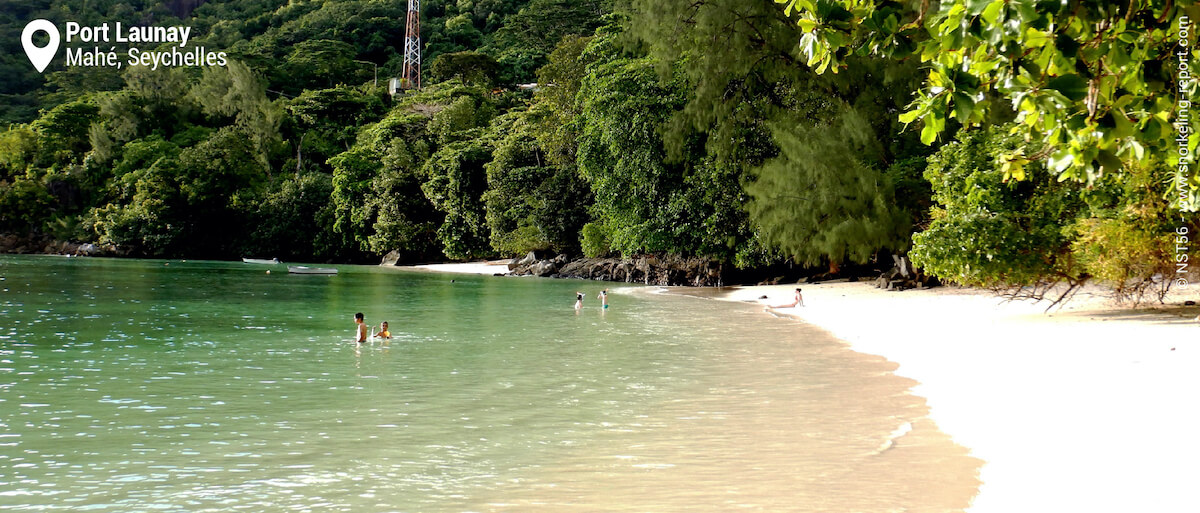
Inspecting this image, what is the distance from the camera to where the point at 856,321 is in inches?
890

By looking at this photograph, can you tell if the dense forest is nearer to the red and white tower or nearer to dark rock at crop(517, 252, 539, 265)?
dark rock at crop(517, 252, 539, 265)

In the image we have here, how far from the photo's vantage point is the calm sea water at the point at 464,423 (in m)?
7.55

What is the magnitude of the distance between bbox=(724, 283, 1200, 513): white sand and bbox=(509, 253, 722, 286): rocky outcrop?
2173cm

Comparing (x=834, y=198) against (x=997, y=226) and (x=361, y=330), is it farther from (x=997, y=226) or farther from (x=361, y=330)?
(x=361, y=330)

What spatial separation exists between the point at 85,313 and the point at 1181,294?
29653 millimetres

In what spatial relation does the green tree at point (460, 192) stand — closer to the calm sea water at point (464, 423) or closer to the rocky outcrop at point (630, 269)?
the rocky outcrop at point (630, 269)

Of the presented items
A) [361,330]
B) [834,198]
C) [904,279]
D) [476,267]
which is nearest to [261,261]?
[476,267]

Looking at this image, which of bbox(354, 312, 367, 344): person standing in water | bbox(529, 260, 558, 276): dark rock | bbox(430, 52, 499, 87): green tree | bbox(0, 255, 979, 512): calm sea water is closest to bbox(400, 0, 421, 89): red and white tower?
bbox(430, 52, 499, 87): green tree

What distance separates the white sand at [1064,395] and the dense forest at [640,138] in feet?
4.87

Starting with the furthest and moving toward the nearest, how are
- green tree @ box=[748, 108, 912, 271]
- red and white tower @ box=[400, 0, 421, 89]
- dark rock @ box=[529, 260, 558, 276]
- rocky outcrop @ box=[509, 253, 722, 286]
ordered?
1. red and white tower @ box=[400, 0, 421, 89]
2. dark rock @ box=[529, 260, 558, 276]
3. rocky outcrop @ box=[509, 253, 722, 286]
4. green tree @ box=[748, 108, 912, 271]

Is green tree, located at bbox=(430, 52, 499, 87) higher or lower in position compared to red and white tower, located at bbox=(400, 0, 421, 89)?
lower

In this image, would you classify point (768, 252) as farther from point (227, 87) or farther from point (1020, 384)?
point (227, 87)

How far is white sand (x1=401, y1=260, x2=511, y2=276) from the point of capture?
2435 inches

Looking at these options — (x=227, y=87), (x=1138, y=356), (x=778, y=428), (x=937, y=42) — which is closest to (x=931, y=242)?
(x=1138, y=356)
